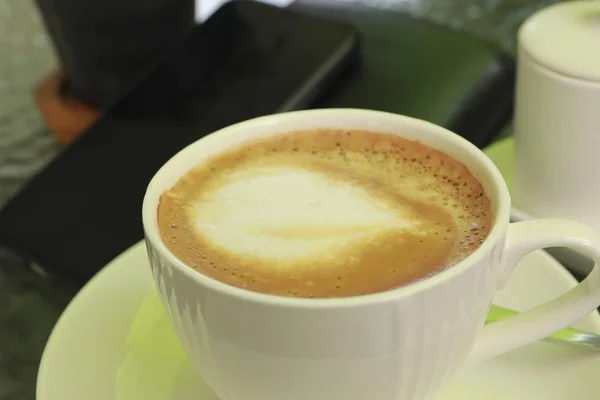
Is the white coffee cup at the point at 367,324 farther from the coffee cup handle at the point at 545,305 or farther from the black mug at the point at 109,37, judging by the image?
the black mug at the point at 109,37

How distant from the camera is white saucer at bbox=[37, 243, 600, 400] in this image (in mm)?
406

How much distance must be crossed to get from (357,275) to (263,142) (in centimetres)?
14

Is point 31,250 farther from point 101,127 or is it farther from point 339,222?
point 339,222

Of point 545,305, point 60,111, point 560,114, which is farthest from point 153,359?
point 60,111

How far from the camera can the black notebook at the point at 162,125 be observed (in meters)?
0.57

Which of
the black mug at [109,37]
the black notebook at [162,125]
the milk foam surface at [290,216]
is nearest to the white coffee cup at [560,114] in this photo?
the black notebook at [162,125]

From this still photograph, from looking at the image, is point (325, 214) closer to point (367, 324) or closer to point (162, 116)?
point (367, 324)

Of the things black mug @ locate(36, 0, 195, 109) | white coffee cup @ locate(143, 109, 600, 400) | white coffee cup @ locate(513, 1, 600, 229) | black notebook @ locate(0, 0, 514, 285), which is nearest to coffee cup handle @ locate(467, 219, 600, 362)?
white coffee cup @ locate(143, 109, 600, 400)

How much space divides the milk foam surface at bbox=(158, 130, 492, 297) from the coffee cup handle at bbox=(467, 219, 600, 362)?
2 centimetres

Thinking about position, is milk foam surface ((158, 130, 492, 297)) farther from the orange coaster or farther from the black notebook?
the orange coaster

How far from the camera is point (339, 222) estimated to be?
0.38 meters

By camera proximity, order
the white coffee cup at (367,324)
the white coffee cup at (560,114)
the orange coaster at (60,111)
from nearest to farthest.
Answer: the white coffee cup at (367,324) → the white coffee cup at (560,114) → the orange coaster at (60,111)

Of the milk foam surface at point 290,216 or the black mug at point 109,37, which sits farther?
the black mug at point 109,37

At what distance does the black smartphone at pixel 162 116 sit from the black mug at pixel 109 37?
60 millimetres
